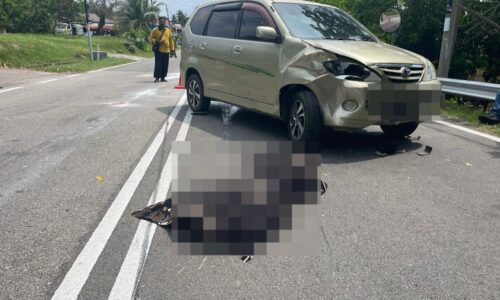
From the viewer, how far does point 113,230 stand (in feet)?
11.8

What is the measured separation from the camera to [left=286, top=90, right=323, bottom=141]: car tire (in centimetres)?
557

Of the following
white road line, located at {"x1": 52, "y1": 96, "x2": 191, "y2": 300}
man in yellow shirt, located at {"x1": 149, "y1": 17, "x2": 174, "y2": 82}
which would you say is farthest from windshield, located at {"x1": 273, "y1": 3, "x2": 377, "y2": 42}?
man in yellow shirt, located at {"x1": 149, "y1": 17, "x2": 174, "y2": 82}

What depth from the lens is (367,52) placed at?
556 centimetres

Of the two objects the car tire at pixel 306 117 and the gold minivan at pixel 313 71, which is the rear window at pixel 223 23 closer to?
the gold minivan at pixel 313 71

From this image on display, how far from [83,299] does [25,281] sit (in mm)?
476

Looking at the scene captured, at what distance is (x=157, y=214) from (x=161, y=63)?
12.1m

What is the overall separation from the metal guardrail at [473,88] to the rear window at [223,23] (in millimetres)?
4482

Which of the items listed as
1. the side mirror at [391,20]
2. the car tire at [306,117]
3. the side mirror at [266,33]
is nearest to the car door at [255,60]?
the side mirror at [266,33]

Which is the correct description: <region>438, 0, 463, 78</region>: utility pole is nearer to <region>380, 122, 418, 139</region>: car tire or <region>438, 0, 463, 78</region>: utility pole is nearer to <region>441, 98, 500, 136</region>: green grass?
<region>441, 98, 500, 136</region>: green grass

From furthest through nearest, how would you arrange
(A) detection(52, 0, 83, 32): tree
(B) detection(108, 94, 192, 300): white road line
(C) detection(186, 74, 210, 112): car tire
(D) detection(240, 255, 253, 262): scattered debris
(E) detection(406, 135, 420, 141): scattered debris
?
(A) detection(52, 0, 83, 32): tree
(C) detection(186, 74, 210, 112): car tire
(E) detection(406, 135, 420, 141): scattered debris
(D) detection(240, 255, 253, 262): scattered debris
(B) detection(108, 94, 192, 300): white road line

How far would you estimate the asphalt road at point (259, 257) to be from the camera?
2.87m

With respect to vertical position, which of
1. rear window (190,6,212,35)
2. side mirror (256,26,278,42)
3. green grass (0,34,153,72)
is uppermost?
rear window (190,6,212,35)

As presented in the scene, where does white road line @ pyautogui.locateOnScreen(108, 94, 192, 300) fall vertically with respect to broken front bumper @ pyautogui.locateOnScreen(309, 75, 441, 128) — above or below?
below

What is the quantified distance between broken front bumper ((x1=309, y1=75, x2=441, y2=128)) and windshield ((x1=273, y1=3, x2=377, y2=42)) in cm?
94
